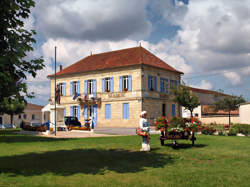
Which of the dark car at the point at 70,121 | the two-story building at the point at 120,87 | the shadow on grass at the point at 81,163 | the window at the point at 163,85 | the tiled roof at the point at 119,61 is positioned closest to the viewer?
the shadow on grass at the point at 81,163

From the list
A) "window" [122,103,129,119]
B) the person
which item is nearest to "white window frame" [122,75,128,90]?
"window" [122,103,129,119]

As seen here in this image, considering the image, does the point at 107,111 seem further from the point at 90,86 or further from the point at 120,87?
the point at 90,86

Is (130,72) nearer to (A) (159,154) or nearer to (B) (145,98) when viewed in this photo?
(B) (145,98)

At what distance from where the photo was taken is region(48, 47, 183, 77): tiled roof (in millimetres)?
33938

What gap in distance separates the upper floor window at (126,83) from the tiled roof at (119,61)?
1406mm

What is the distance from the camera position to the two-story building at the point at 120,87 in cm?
3259

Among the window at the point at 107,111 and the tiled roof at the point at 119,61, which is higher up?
the tiled roof at the point at 119,61

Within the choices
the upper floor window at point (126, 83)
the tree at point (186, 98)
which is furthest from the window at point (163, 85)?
the upper floor window at point (126, 83)

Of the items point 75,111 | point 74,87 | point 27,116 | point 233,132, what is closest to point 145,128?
point 233,132

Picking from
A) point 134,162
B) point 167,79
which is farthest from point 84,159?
point 167,79

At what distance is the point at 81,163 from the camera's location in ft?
29.6

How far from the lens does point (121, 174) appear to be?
7473mm

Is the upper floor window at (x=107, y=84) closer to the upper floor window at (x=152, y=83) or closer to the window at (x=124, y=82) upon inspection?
the window at (x=124, y=82)

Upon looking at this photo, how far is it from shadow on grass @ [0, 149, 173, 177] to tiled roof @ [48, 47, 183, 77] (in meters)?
22.5
